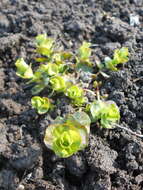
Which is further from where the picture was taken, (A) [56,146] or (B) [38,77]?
(B) [38,77]

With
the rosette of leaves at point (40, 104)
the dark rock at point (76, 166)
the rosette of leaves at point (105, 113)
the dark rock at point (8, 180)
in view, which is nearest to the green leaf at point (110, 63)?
the rosette of leaves at point (105, 113)

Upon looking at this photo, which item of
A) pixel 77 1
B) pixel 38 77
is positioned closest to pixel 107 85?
pixel 38 77

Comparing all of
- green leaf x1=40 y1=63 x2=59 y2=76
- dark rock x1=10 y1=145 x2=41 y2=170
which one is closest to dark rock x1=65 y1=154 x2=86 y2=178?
dark rock x1=10 y1=145 x2=41 y2=170

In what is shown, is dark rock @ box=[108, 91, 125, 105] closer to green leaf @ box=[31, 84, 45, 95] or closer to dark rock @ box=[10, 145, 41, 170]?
green leaf @ box=[31, 84, 45, 95]

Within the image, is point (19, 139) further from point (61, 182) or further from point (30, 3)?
point (30, 3)

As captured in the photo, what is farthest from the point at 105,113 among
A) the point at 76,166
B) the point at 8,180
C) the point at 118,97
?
the point at 8,180

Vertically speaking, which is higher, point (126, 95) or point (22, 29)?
point (22, 29)

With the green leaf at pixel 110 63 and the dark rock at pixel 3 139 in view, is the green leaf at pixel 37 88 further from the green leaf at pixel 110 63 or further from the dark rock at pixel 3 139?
the green leaf at pixel 110 63
